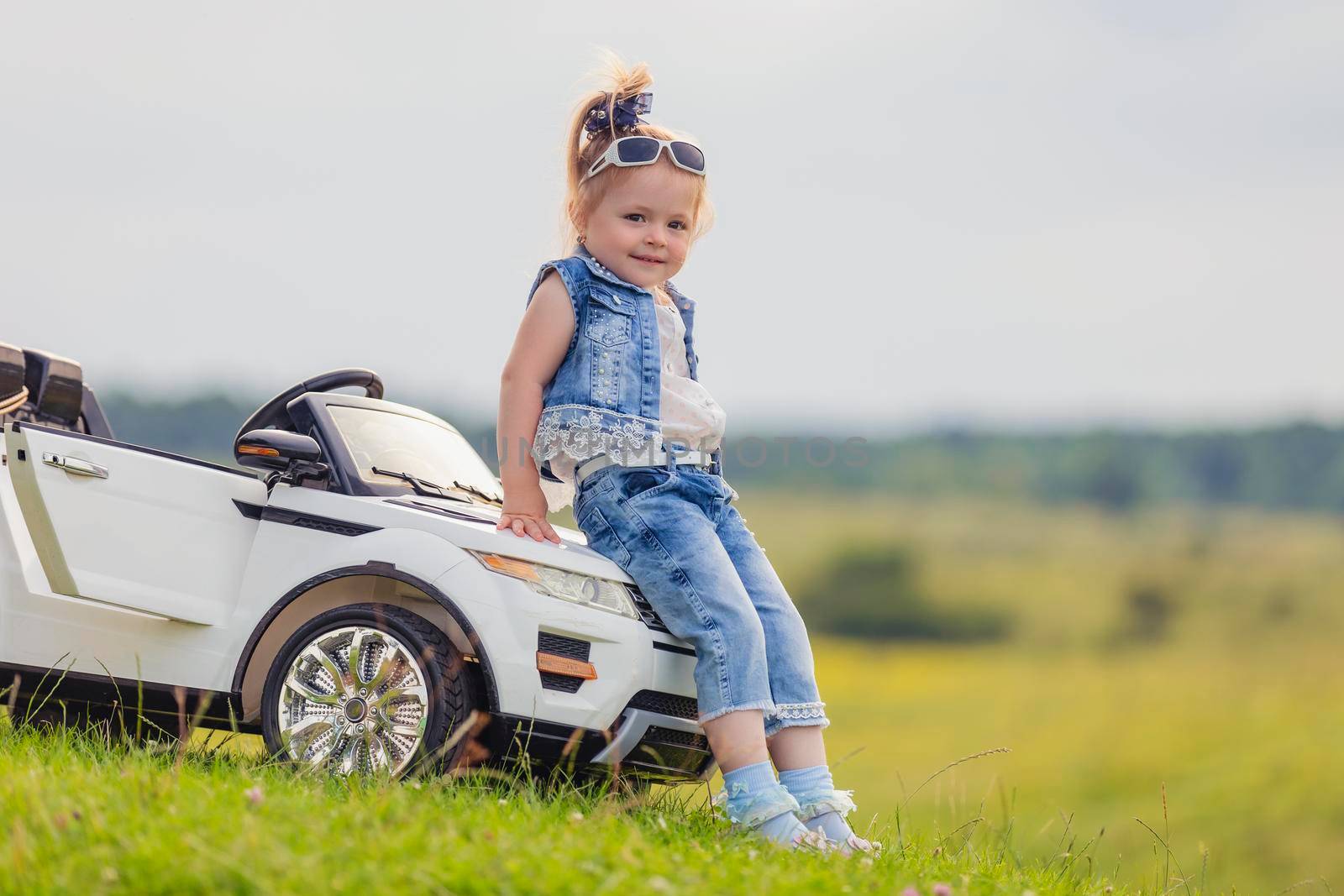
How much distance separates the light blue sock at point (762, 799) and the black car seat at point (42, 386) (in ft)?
12.2

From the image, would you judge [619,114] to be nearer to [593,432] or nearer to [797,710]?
[593,432]

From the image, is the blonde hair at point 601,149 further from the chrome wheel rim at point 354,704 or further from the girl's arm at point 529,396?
the chrome wheel rim at point 354,704

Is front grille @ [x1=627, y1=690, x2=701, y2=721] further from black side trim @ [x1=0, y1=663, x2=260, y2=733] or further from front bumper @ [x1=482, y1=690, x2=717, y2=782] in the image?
black side trim @ [x1=0, y1=663, x2=260, y2=733]

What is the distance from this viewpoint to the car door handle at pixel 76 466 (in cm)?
482

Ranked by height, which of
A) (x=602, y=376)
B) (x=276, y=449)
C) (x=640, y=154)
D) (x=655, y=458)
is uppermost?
(x=640, y=154)

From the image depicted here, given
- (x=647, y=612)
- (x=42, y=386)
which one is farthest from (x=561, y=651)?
(x=42, y=386)

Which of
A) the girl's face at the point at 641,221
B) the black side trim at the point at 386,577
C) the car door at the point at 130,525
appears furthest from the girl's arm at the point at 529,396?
the car door at the point at 130,525

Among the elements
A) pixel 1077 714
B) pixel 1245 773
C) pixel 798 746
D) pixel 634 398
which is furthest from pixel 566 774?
pixel 1077 714

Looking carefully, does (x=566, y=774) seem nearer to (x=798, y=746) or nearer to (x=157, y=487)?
(x=798, y=746)

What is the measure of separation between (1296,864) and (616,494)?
75.3 m

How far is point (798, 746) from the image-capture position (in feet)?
14.8

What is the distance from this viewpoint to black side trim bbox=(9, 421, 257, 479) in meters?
4.90

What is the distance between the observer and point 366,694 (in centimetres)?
432

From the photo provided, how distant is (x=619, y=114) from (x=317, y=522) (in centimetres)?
190
